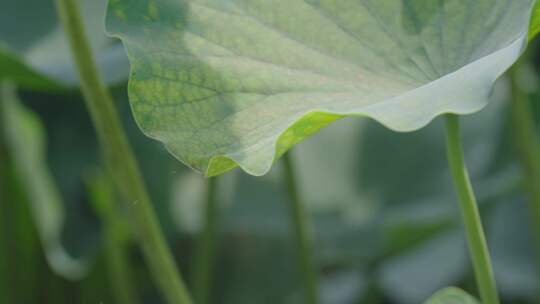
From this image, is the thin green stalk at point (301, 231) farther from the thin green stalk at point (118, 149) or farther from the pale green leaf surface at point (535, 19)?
the pale green leaf surface at point (535, 19)

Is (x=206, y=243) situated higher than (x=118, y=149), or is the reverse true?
(x=118, y=149)

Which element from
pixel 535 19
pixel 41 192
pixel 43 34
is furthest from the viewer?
pixel 41 192

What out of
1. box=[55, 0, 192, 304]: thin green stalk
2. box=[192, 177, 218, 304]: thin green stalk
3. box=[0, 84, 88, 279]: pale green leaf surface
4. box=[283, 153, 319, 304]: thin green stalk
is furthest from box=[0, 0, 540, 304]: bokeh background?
box=[55, 0, 192, 304]: thin green stalk

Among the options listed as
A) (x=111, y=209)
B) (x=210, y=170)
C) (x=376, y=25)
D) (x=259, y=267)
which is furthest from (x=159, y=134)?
(x=259, y=267)

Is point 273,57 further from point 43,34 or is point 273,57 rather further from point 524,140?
point 43,34

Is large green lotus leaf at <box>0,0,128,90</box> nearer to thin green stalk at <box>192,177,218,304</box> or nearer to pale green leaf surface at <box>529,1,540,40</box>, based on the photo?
thin green stalk at <box>192,177,218,304</box>

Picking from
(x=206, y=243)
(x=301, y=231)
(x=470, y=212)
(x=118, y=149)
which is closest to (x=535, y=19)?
(x=470, y=212)
